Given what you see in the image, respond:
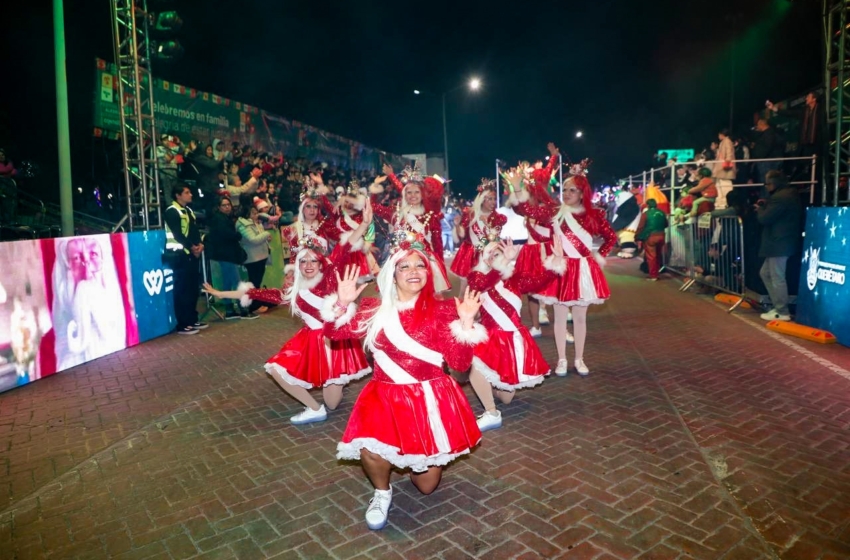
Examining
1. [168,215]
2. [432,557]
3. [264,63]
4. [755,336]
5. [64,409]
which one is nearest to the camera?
[432,557]

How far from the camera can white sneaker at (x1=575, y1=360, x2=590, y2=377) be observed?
20.3ft

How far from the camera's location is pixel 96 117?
11797 mm

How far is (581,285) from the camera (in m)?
6.02

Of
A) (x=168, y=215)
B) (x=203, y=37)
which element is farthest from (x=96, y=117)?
(x=203, y=37)

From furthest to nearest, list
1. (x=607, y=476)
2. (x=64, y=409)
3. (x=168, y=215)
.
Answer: (x=168, y=215), (x=64, y=409), (x=607, y=476)

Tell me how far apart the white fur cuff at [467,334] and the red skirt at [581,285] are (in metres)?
2.85

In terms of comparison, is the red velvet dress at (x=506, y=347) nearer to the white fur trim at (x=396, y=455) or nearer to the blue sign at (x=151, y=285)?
the white fur trim at (x=396, y=455)

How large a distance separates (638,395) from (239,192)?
947cm

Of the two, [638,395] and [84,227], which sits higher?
[84,227]

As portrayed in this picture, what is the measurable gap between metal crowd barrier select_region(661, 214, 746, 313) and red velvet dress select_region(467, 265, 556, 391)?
6186 millimetres

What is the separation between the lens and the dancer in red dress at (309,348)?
15.6 feet

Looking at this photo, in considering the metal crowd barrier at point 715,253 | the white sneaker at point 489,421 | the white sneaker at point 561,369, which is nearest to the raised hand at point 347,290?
the white sneaker at point 489,421

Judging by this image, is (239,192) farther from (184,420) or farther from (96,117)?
(184,420)

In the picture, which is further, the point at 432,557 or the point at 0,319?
the point at 0,319
